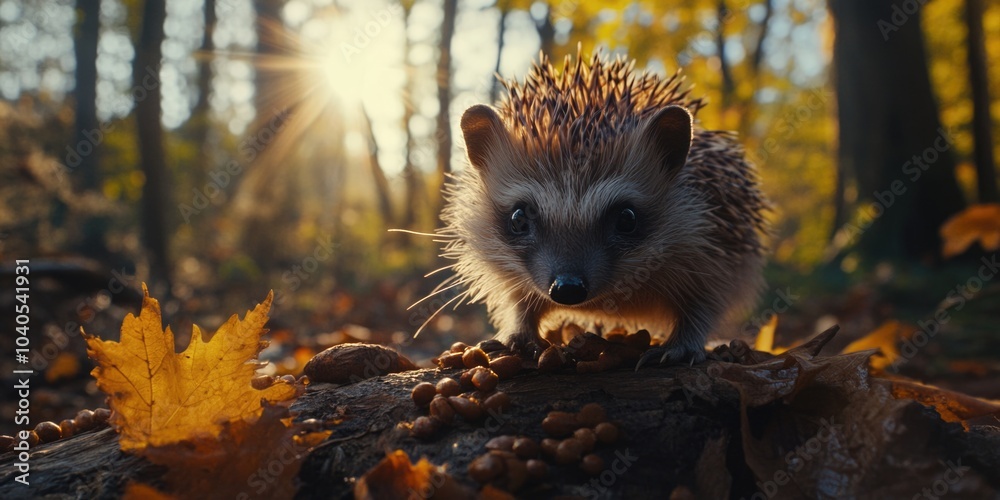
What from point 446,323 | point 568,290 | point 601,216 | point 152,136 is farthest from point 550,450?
point 152,136

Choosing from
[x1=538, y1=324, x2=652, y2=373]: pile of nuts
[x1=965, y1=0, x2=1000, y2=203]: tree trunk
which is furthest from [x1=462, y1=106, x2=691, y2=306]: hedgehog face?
[x1=965, y1=0, x2=1000, y2=203]: tree trunk

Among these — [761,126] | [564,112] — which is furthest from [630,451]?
[761,126]

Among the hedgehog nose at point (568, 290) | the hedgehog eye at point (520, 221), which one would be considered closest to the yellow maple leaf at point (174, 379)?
the hedgehog nose at point (568, 290)

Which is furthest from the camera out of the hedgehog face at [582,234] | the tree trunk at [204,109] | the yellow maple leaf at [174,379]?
the tree trunk at [204,109]

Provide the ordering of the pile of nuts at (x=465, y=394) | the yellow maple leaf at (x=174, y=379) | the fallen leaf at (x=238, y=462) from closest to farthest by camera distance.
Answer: the fallen leaf at (x=238, y=462) < the yellow maple leaf at (x=174, y=379) < the pile of nuts at (x=465, y=394)

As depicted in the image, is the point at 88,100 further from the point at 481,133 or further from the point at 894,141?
the point at 894,141

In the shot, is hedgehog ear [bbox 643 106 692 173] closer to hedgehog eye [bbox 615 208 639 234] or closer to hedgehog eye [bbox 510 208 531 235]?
hedgehog eye [bbox 615 208 639 234]

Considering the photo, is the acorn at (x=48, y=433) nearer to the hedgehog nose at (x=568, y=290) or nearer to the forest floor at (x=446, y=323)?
the forest floor at (x=446, y=323)

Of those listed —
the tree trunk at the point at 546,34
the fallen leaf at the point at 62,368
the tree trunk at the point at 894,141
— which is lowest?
the fallen leaf at the point at 62,368
